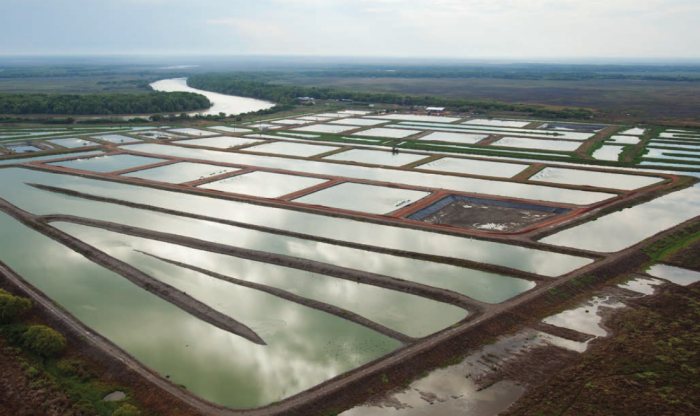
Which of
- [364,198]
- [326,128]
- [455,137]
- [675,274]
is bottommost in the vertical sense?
[675,274]

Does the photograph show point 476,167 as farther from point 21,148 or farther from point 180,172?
point 21,148

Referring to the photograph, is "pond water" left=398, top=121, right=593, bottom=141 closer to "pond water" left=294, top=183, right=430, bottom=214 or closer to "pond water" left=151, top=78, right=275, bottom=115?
"pond water" left=294, top=183, right=430, bottom=214

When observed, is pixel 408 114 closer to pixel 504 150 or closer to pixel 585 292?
pixel 504 150

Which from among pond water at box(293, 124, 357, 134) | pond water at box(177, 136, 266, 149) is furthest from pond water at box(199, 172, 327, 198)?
pond water at box(293, 124, 357, 134)

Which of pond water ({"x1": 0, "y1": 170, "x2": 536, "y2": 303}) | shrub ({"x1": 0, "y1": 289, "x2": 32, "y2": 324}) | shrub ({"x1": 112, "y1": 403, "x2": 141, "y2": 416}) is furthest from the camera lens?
pond water ({"x1": 0, "y1": 170, "x2": 536, "y2": 303})

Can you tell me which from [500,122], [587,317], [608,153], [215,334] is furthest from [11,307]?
[500,122]

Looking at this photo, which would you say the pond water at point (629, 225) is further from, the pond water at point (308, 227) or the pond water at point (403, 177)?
the pond water at point (403, 177)
